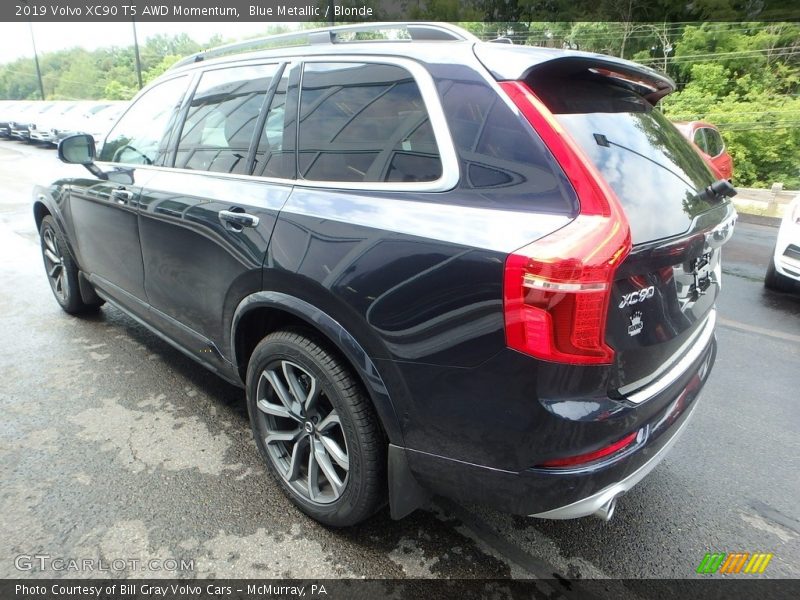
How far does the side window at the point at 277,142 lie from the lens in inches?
88.9

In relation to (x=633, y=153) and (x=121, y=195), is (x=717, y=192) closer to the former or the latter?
(x=633, y=153)

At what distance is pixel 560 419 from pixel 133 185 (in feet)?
8.92

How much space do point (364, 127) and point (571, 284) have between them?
1024 millimetres

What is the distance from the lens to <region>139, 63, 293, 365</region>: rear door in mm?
2264

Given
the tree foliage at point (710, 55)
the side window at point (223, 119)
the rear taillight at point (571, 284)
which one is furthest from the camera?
the tree foliage at point (710, 55)

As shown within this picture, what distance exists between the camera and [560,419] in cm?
153

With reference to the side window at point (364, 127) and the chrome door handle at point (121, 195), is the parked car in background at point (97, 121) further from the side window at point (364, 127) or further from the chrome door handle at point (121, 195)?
the side window at point (364, 127)

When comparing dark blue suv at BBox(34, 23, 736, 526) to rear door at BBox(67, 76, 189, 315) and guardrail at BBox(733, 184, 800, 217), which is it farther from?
Result: guardrail at BBox(733, 184, 800, 217)

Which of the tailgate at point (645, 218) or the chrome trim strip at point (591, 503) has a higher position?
the tailgate at point (645, 218)

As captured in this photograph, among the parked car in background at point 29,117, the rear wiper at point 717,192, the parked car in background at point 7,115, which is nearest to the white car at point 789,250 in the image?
the rear wiper at point 717,192

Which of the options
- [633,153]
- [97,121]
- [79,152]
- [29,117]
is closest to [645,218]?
[633,153]

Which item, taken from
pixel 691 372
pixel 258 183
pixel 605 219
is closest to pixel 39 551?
pixel 258 183

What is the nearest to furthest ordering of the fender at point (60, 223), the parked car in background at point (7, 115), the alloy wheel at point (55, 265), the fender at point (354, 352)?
the fender at point (354, 352) < the fender at point (60, 223) < the alloy wheel at point (55, 265) < the parked car in background at point (7, 115)

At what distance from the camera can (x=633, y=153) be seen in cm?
184
